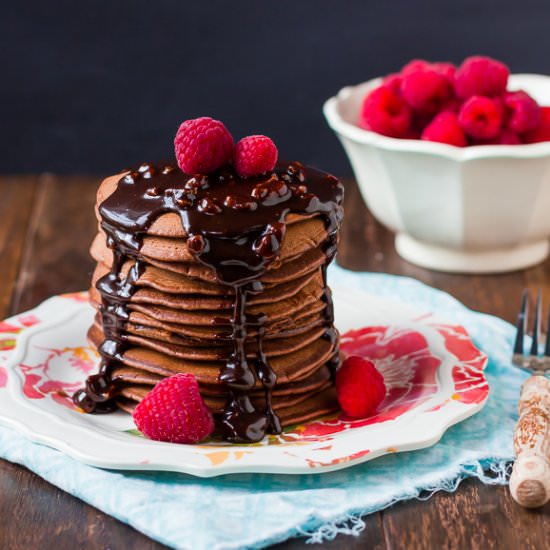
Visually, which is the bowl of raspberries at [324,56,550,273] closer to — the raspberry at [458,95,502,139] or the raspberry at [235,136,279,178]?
the raspberry at [458,95,502,139]

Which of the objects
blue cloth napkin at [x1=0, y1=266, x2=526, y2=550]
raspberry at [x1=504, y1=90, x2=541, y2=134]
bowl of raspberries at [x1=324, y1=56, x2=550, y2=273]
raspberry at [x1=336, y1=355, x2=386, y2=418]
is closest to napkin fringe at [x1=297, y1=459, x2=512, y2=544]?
blue cloth napkin at [x1=0, y1=266, x2=526, y2=550]

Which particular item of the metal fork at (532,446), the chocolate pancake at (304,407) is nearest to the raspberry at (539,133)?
the metal fork at (532,446)

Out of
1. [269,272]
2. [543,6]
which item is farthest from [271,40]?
[269,272]

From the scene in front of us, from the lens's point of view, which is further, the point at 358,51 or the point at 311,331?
the point at 358,51

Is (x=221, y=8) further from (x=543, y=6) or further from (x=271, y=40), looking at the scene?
(x=543, y=6)

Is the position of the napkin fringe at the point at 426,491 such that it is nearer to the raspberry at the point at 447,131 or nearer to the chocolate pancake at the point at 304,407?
the chocolate pancake at the point at 304,407
